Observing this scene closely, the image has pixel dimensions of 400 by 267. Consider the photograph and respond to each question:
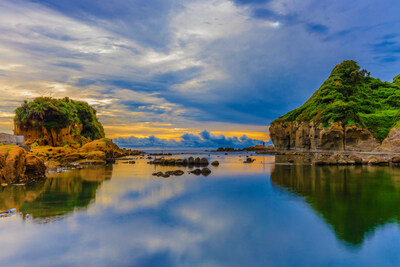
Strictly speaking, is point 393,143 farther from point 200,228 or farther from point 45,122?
point 45,122

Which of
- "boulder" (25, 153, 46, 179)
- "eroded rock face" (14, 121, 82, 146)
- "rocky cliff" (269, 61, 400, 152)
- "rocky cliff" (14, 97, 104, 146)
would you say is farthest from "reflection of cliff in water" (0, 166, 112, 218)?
"rocky cliff" (269, 61, 400, 152)

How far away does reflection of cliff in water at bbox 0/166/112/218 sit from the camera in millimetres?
14117

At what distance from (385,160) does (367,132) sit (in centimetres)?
2458

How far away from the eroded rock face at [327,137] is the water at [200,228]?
51558mm

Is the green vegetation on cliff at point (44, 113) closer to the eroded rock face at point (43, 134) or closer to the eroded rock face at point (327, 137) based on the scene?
the eroded rock face at point (43, 134)

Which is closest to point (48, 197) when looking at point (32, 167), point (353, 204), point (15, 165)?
point (15, 165)

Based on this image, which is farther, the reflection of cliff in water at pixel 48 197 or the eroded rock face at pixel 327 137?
the eroded rock face at pixel 327 137

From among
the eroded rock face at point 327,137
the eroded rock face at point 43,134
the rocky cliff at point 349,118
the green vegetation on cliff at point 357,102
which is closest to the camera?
the eroded rock face at point 43,134

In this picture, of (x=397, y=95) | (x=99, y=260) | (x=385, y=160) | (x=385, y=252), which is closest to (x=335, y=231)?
(x=385, y=252)

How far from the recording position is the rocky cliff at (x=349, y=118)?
62.6 metres

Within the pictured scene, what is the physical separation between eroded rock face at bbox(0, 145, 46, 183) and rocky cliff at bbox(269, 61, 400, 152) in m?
63.6

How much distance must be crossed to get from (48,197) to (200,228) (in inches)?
486

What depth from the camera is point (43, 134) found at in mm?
49938

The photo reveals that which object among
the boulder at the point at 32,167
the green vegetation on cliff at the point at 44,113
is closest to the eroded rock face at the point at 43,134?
the green vegetation on cliff at the point at 44,113
